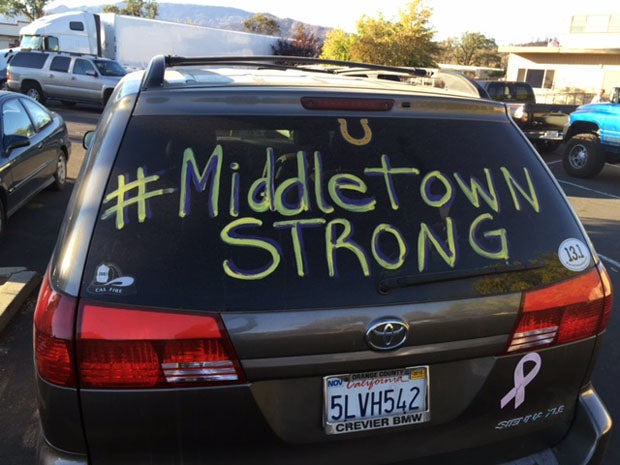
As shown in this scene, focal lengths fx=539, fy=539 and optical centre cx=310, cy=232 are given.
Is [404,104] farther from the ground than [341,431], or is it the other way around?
[404,104]

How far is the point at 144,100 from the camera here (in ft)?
5.96

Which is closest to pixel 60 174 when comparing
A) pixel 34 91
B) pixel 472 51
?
pixel 34 91

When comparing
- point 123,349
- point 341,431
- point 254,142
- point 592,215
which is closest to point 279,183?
point 254,142

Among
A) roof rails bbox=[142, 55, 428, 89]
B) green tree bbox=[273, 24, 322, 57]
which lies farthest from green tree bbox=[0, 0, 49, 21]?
roof rails bbox=[142, 55, 428, 89]

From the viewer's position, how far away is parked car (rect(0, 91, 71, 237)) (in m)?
5.77

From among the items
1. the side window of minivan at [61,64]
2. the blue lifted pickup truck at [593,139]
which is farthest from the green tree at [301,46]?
the blue lifted pickup truck at [593,139]

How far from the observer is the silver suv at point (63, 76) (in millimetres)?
17969

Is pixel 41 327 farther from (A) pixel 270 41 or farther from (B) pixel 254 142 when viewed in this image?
(A) pixel 270 41

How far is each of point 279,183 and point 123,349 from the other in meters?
0.70

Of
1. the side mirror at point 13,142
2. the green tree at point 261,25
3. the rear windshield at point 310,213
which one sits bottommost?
the side mirror at point 13,142

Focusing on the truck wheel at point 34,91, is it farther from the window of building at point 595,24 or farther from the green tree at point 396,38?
the window of building at point 595,24

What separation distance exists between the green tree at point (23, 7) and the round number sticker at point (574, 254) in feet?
189

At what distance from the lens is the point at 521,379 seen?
6.16 feet

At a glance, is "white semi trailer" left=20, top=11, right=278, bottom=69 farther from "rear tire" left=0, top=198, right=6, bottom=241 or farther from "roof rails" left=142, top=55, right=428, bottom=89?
"roof rails" left=142, top=55, right=428, bottom=89
